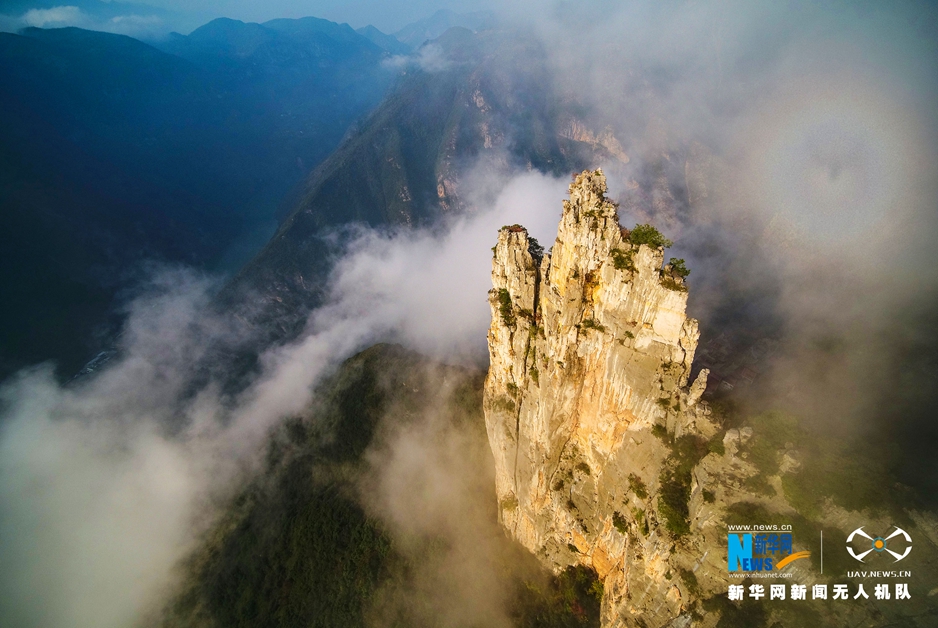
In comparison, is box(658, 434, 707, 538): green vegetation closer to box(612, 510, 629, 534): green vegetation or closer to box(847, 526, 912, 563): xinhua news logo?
box(612, 510, 629, 534): green vegetation

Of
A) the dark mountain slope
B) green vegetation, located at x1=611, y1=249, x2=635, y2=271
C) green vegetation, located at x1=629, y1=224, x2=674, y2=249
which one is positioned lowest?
the dark mountain slope

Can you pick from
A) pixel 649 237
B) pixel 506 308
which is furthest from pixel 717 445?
pixel 506 308

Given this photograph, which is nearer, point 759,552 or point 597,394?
point 759,552

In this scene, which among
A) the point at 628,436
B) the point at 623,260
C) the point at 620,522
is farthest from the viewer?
the point at 620,522

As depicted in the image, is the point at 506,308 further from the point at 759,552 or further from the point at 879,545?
the point at 879,545

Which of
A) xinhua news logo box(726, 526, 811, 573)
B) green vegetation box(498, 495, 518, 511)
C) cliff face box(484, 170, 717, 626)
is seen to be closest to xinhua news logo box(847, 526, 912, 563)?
xinhua news logo box(726, 526, 811, 573)

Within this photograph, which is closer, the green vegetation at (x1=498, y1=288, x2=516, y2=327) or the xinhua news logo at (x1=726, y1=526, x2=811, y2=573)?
the xinhua news logo at (x1=726, y1=526, x2=811, y2=573)
